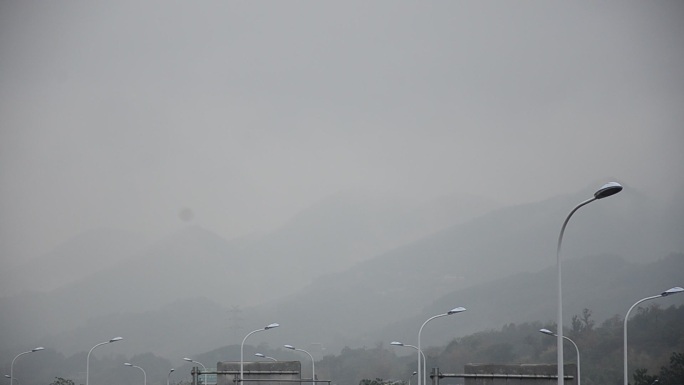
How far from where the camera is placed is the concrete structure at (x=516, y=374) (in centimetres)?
4114

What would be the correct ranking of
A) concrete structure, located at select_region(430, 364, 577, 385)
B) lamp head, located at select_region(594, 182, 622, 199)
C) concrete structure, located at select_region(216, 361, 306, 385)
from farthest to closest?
concrete structure, located at select_region(216, 361, 306, 385) → concrete structure, located at select_region(430, 364, 577, 385) → lamp head, located at select_region(594, 182, 622, 199)

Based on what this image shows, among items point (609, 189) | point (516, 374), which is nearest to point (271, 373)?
point (516, 374)

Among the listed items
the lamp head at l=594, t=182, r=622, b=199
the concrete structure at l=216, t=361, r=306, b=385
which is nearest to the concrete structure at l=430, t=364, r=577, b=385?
the lamp head at l=594, t=182, r=622, b=199

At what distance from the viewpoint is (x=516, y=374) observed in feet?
141

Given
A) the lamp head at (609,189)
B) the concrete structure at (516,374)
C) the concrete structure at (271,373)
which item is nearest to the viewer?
the lamp head at (609,189)

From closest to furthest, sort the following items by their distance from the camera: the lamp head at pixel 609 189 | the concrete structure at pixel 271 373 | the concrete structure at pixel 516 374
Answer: the lamp head at pixel 609 189 < the concrete structure at pixel 516 374 < the concrete structure at pixel 271 373

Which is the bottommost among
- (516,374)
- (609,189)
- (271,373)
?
(271,373)

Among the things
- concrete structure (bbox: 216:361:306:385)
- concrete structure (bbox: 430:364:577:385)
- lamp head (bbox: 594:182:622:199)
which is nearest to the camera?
lamp head (bbox: 594:182:622:199)

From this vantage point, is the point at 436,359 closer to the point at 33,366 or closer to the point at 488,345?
the point at 488,345

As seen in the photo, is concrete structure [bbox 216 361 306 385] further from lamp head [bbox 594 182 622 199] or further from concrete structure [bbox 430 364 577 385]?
lamp head [bbox 594 182 622 199]

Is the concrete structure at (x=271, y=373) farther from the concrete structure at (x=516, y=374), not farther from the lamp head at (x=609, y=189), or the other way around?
the lamp head at (x=609, y=189)

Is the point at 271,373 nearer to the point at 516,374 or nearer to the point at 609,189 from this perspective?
the point at 516,374

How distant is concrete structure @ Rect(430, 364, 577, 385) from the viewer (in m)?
41.1

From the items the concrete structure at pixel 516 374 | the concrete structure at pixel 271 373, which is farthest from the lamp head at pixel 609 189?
the concrete structure at pixel 271 373
